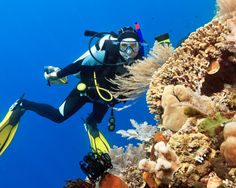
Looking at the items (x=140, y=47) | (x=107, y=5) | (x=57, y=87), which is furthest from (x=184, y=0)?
(x=140, y=47)

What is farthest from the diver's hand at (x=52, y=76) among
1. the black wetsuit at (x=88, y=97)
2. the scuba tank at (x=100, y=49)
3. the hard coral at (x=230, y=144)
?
the hard coral at (x=230, y=144)

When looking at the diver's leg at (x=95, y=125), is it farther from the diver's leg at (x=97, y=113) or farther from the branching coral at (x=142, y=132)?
the branching coral at (x=142, y=132)

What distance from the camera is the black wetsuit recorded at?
8.17m

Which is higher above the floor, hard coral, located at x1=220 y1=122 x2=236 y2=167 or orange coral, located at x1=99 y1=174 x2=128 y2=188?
orange coral, located at x1=99 y1=174 x2=128 y2=188

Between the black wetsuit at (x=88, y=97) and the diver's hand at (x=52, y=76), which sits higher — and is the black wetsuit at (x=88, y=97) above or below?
below

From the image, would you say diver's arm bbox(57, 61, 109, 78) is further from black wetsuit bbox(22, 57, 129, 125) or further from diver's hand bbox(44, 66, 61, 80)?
diver's hand bbox(44, 66, 61, 80)

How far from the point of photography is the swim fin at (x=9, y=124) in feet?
34.9

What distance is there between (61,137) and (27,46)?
25157mm

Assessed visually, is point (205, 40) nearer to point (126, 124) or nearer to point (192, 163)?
point (192, 163)

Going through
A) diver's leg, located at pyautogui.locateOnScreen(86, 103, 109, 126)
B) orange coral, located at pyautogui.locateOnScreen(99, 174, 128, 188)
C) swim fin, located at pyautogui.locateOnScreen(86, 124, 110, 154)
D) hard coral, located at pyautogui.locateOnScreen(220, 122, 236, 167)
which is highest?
diver's leg, located at pyautogui.locateOnScreen(86, 103, 109, 126)

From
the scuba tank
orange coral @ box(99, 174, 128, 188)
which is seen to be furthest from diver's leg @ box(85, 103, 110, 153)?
orange coral @ box(99, 174, 128, 188)

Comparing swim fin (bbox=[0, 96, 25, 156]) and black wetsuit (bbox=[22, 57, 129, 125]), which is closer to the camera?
black wetsuit (bbox=[22, 57, 129, 125])

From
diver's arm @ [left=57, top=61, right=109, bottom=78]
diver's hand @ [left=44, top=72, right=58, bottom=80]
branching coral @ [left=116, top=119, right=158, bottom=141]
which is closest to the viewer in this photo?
branching coral @ [left=116, top=119, right=158, bottom=141]

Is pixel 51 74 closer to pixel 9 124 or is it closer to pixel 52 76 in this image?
pixel 52 76
